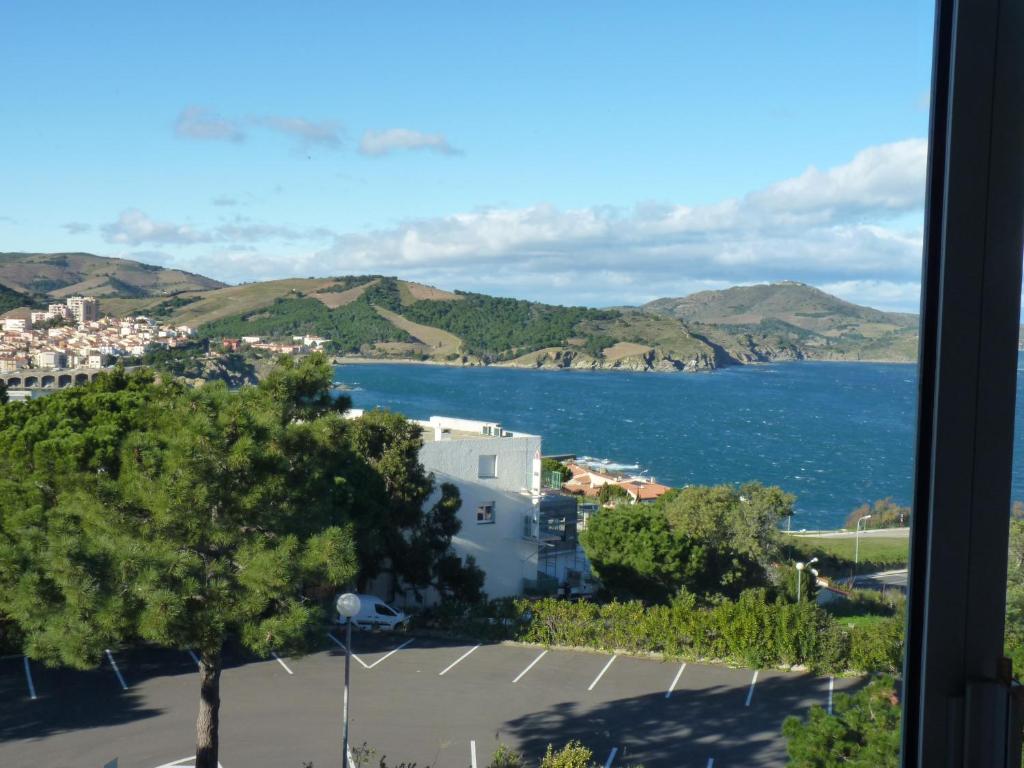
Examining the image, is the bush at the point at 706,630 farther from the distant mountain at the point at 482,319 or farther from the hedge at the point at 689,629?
the distant mountain at the point at 482,319

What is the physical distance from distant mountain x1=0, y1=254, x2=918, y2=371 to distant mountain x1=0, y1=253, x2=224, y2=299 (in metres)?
0.02

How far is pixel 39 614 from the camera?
2.55 meters

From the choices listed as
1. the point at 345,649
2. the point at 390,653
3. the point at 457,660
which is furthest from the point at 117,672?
the point at 457,660

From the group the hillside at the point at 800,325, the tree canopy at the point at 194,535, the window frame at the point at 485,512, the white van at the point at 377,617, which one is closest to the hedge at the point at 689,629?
the white van at the point at 377,617

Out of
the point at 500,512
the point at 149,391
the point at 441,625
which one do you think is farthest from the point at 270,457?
the point at 500,512

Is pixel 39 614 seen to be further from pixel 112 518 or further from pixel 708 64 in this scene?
pixel 708 64

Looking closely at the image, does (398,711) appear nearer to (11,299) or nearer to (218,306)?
(11,299)

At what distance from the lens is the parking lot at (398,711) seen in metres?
3.27

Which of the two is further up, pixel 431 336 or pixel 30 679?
pixel 431 336

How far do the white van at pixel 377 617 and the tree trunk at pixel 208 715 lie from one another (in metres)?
2.48

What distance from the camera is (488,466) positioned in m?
8.02

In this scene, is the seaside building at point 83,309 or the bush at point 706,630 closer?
the bush at point 706,630

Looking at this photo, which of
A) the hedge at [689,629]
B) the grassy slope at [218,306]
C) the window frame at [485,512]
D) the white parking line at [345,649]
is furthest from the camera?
the grassy slope at [218,306]

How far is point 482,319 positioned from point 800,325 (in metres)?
22.7
